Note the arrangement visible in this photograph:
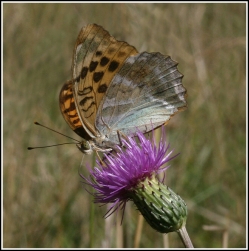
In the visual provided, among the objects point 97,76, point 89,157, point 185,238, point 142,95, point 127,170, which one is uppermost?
point 97,76

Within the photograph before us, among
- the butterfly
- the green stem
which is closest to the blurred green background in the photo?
the butterfly

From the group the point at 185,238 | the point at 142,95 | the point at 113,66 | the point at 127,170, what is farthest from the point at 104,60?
the point at 185,238

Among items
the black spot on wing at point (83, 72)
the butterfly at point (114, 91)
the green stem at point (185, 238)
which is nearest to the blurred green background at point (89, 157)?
the butterfly at point (114, 91)

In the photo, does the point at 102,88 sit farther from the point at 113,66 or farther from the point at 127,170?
the point at 127,170

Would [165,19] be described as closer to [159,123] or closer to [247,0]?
[247,0]

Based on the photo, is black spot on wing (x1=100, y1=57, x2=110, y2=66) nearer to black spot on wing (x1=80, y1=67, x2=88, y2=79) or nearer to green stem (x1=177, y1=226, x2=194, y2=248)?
black spot on wing (x1=80, y1=67, x2=88, y2=79)
